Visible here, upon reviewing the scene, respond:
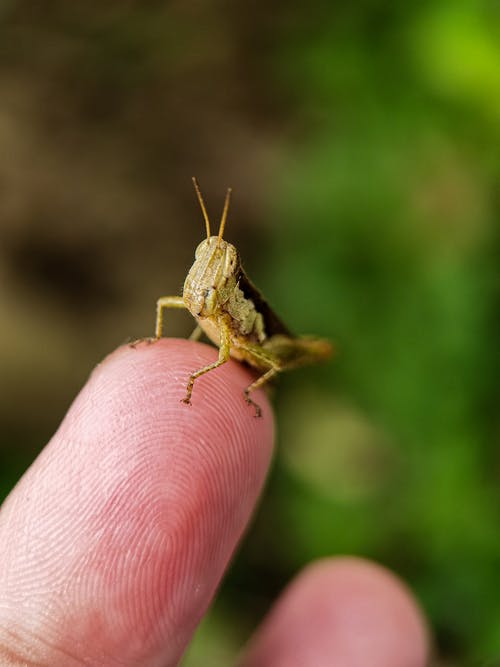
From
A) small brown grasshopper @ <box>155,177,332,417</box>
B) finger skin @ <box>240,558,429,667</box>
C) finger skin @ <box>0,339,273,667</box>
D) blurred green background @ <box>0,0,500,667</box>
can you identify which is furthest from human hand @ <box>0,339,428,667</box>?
blurred green background @ <box>0,0,500,667</box>

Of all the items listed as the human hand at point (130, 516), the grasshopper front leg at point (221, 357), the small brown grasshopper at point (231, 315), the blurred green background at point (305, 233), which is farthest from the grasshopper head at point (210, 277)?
the blurred green background at point (305, 233)

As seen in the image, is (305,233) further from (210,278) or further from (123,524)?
(123,524)

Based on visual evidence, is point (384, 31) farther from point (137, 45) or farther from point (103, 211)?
point (103, 211)

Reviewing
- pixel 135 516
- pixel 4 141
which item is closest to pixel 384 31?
pixel 4 141

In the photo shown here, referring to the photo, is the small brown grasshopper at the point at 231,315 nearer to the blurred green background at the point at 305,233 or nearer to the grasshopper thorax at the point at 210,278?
the grasshopper thorax at the point at 210,278

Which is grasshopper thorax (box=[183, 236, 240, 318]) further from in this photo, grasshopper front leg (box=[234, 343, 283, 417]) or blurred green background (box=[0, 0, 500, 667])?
blurred green background (box=[0, 0, 500, 667])

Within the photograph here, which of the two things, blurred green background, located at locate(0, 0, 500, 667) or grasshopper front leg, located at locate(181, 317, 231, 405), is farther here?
blurred green background, located at locate(0, 0, 500, 667)
